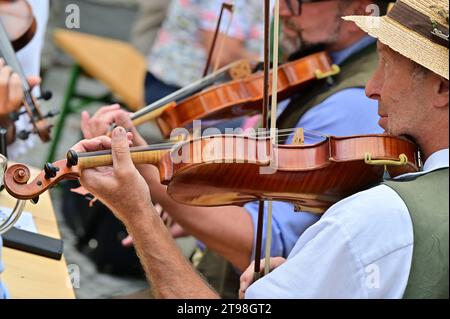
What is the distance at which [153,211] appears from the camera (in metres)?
1.88

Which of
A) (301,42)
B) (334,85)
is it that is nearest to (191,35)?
(301,42)

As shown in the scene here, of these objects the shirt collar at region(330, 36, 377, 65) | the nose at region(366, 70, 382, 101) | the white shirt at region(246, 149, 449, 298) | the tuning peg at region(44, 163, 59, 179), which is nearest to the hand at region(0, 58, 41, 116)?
the tuning peg at region(44, 163, 59, 179)

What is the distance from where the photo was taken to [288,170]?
1.95 meters

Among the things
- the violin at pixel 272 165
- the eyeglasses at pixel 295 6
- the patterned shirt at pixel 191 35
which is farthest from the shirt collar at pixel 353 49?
the patterned shirt at pixel 191 35

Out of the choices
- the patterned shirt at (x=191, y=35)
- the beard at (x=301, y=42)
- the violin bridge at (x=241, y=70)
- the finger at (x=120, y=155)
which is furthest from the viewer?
the patterned shirt at (x=191, y=35)

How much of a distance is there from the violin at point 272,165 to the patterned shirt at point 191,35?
6.41ft

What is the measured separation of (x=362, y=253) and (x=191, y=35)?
8.77 feet

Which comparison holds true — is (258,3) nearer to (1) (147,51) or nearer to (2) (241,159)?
(1) (147,51)

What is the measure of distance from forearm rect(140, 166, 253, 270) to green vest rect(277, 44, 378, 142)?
0.32 m

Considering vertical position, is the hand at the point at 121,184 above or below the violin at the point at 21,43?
below

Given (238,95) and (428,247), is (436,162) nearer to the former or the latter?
(428,247)

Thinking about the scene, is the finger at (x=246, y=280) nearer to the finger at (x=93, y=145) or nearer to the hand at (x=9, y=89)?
the finger at (x=93, y=145)

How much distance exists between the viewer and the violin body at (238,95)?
2635 mm

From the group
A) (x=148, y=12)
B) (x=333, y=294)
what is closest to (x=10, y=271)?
(x=333, y=294)
